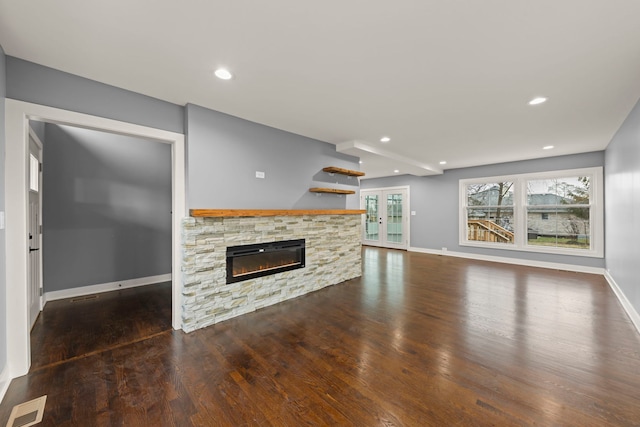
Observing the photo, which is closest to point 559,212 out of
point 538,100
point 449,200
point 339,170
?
point 449,200

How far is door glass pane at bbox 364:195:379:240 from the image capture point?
934 cm

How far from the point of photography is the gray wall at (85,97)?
2158mm

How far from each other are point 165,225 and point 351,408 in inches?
176

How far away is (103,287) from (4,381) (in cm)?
248

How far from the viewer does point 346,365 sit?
2.21 m

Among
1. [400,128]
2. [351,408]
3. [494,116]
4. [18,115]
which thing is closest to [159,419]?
[351,408]

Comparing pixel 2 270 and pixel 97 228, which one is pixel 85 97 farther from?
pixel 97 228

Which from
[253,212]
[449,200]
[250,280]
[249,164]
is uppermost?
[249,164]

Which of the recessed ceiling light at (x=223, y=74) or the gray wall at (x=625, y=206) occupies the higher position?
the recessed ceiling light at (x=223, y=74)

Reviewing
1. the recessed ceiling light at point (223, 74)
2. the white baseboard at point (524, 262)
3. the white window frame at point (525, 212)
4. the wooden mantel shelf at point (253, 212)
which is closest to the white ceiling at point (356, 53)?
the recessed ceiling light at point (223, 74)

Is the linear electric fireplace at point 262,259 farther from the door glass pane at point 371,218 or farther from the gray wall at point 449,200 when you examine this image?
the door glass pane at point 371,218

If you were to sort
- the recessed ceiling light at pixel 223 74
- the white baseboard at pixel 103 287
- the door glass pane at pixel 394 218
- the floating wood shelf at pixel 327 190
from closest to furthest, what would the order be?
1. the recessed ceiling light at pixel 223 74
2. the white baseboard at pixel 103 287
3. the floating wood shelf at pixel 327 190
4. the door glass pane at pixel 394 218

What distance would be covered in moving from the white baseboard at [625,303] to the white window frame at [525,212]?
0.76 meters


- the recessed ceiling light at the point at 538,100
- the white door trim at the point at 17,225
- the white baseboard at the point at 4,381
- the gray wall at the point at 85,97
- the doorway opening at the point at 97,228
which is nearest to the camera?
the white baseboard at the point at 4,381
